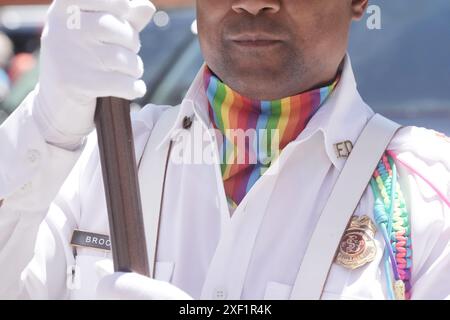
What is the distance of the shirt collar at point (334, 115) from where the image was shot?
90.4 inches

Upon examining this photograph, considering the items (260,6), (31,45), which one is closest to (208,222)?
(260,6)

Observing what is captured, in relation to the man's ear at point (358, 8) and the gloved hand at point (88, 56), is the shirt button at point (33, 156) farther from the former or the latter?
the man's ear at point (358, 8)

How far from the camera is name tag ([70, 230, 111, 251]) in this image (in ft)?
7.52

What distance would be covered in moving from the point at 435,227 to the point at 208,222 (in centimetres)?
46

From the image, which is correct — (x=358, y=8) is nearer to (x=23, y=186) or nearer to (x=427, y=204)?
(x=427, y=204)

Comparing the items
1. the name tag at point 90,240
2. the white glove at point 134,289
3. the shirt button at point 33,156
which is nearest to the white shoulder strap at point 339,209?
the white glove at point 134,289

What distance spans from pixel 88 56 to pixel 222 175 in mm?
469

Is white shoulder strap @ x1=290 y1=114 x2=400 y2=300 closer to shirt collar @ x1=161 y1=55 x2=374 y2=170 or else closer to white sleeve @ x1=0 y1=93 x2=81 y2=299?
shirt collar @ x1=161 y1=55 x2=374 y2=170

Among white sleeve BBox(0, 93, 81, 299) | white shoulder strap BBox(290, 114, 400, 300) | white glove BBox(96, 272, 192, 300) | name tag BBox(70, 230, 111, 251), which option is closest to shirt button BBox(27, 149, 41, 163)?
white sleeve BBox(0, 93, 81, 299)

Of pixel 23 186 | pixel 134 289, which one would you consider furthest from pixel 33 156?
pixel 134 289

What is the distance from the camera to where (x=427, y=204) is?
2.19 meters

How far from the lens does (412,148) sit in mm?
2291

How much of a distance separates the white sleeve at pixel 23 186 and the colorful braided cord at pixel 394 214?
23.3 inches
